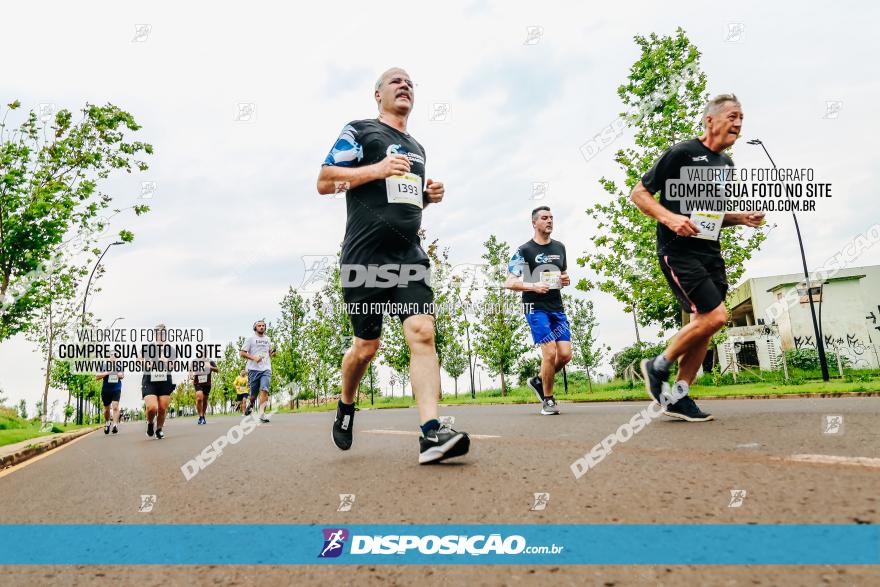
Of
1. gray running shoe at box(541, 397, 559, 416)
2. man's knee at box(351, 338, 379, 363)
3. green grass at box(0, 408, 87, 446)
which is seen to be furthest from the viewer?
green grass at box(0, 408, 87, 446)

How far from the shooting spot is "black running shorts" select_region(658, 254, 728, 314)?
441 cm

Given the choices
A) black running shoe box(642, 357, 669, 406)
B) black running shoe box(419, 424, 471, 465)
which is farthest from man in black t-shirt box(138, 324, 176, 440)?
black running shoe box(642, 357, 669, 406)

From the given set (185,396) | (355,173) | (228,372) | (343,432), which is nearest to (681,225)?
(355,173)

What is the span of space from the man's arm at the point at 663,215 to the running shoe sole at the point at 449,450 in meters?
2.46

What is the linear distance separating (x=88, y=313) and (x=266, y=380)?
2240 centimetres

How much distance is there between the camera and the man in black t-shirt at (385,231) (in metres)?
3.44

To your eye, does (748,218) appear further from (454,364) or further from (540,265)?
(454,364)

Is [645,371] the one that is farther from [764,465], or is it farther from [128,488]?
[128,488]

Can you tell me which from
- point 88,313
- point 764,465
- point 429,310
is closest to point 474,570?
point 764,465

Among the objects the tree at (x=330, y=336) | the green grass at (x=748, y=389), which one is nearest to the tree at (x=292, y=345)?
the tree at (x=330, y=336)

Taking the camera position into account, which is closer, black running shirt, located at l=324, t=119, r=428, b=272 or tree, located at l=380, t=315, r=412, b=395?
black running shirt, located at l=324, t=119, r=428, b=272

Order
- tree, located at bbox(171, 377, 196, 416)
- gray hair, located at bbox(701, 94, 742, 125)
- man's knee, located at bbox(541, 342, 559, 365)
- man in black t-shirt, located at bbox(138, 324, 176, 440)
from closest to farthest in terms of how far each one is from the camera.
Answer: gray hair, located at bbox(701, 94, 742, 125), man's knee, located at bbox(541, 342, 559, 365), man in black t-shirt, located at bbox(138, 324, 176, 440), tree, located at bbox(171, 377, 196, 416)

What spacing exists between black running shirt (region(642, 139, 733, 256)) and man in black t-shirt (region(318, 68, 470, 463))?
2055 mm

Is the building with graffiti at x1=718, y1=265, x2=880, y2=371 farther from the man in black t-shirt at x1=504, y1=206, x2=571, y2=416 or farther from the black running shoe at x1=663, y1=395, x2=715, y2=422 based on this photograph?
the black running shoe at x1=663, y1=395, x2=715, y2=422
